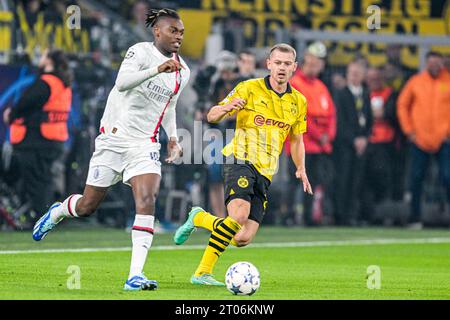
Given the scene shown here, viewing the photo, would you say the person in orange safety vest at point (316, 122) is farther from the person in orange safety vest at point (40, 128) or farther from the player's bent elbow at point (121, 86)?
the player's bent elbow at point (121, 86)

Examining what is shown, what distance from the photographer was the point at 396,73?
2180cm

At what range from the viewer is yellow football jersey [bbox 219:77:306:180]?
1161 centimetres

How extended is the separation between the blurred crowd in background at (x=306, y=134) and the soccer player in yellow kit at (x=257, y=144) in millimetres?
6447

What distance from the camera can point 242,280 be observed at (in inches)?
404

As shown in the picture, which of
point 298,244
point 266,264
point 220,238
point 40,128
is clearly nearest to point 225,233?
point 220,238

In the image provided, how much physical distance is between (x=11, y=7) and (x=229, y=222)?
29.6 ft

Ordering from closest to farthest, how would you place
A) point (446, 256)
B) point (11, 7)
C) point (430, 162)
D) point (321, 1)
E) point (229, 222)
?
point (229, 222) → point (446, 256) → point (11, 7) → point (430, 162) → point (321, 1)

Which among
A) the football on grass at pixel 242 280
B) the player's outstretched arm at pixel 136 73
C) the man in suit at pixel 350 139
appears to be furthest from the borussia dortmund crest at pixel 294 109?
the man in suit at pixel 350 139

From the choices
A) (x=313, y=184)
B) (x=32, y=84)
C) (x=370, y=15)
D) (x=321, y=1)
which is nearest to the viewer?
(x=32, y=84)

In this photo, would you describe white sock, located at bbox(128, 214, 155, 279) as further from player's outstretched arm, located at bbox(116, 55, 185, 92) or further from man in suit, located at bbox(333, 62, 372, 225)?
man in suit, located at bbox(333, 62, 372, 225)

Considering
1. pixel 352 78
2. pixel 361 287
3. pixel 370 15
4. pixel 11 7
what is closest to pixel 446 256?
pixel 361 287

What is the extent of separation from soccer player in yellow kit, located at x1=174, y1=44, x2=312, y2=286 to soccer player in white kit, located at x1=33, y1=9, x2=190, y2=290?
0.61 meters

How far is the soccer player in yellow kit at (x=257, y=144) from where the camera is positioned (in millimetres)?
11375
